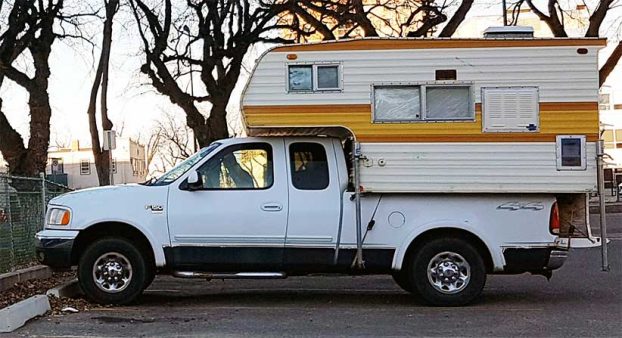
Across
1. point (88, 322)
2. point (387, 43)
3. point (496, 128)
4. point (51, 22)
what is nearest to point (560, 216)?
point (496, 128)

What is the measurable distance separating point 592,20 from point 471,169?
13.6 m

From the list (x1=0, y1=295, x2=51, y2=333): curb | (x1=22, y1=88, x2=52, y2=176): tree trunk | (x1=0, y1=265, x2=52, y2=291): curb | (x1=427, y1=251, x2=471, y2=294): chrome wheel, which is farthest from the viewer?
(x1=22, y1=88, x2=52, y2=176): tree trunk

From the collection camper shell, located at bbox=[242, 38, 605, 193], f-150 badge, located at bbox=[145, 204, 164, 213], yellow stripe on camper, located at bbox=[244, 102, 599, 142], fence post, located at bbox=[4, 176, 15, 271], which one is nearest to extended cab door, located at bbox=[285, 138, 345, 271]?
camper shell, located at bbox=[242, 38, 605, 193]

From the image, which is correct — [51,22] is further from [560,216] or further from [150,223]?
[560,216]

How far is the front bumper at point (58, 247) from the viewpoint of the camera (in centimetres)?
962

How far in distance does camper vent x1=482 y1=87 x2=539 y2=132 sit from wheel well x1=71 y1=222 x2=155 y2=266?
4236 millimetres

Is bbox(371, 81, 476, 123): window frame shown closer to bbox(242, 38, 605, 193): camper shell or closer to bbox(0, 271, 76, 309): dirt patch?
bbox(242, 38, 605, 193): camper shell

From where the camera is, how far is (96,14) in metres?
22.3

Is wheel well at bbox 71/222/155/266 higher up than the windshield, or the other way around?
the windshield

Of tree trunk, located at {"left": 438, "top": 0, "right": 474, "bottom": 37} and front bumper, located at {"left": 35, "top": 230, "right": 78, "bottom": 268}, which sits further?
tree trunk, located at {"left": 438, "top": 0, "right": 474, "bottom": 37}

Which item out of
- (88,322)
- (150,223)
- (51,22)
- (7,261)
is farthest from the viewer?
(51,22)

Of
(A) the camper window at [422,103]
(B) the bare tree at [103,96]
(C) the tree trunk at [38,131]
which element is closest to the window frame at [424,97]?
(A) the camper window at [422,103]

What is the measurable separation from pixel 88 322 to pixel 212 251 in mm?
1703

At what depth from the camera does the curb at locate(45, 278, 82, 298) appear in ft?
32.5
